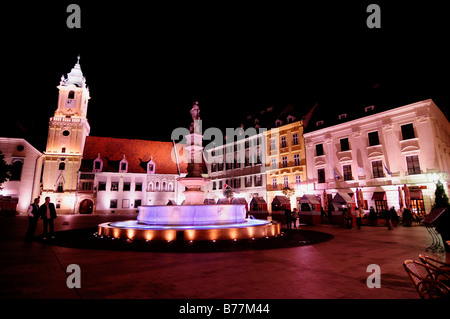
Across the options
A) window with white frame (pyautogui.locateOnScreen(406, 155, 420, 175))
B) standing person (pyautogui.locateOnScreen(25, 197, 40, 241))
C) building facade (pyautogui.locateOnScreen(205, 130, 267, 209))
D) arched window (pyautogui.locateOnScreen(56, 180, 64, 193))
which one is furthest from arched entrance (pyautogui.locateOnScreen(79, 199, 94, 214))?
window with white frame (pyautogui.locateOnScreen(406, 155, 420, 175))

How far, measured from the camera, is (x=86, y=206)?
4522 cm

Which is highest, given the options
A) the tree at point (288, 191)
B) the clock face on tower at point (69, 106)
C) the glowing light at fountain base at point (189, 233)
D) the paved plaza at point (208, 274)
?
the clock face on tower at point (69, 106)

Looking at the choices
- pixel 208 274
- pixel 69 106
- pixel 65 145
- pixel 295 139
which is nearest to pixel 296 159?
pixel 295 139

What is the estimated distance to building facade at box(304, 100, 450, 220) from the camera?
23172 mm

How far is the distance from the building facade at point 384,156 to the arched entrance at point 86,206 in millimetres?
38367

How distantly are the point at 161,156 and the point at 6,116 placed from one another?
1086 inches

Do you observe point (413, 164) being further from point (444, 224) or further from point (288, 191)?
point (444, 224)

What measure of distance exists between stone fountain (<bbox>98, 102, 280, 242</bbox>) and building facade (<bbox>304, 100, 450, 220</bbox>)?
42.2 ft

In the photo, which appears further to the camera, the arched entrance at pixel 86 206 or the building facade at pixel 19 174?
the arched entrance at pixel 86 206

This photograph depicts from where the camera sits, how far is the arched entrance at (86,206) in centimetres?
4466

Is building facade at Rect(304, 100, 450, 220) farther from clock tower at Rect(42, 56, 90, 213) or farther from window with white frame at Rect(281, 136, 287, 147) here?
clock tower at Rect(42, 56, 90, 213)

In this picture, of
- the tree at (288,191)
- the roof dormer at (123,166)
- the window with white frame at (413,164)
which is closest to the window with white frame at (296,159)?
the tree at (288,191)

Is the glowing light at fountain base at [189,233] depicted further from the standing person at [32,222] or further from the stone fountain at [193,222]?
the standing person at [32,222]

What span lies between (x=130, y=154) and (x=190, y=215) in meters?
40.5
